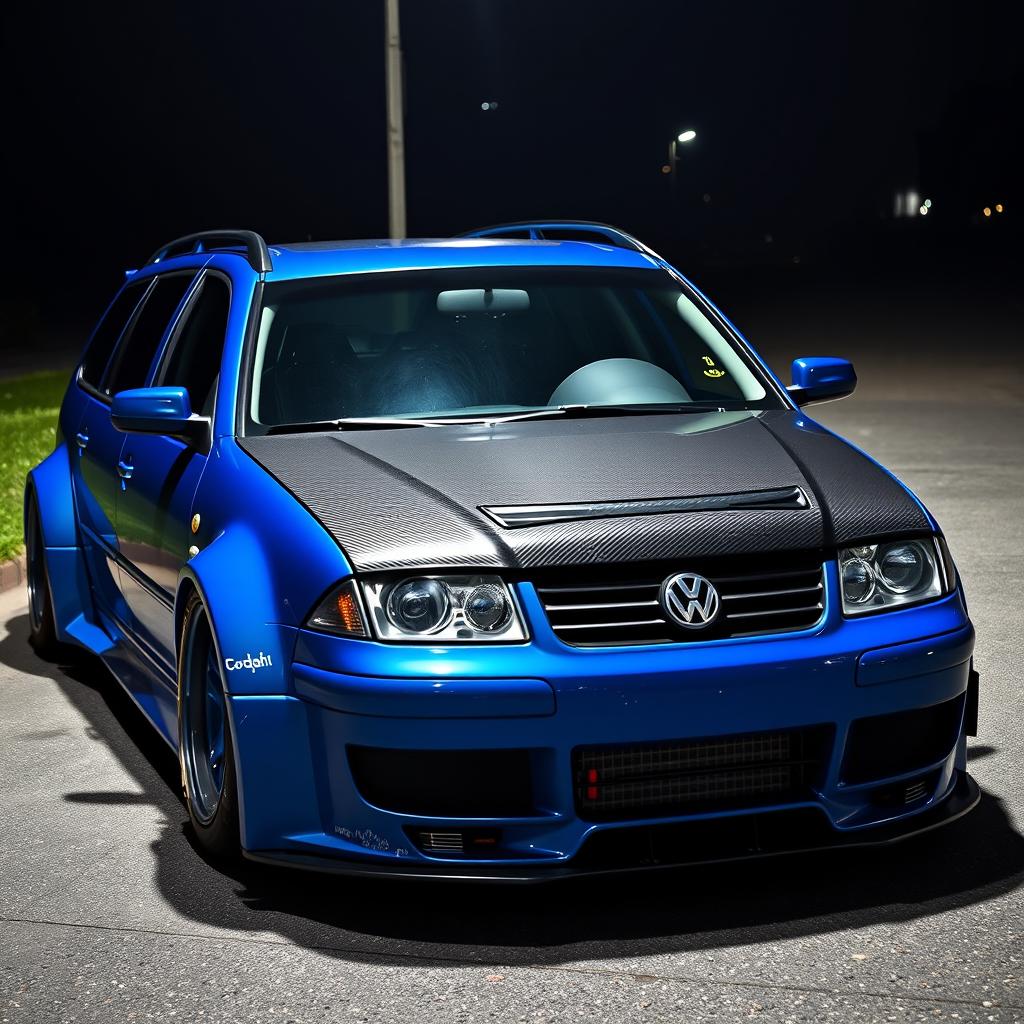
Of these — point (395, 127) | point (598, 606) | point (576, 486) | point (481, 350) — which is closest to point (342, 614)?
point (598, 606)

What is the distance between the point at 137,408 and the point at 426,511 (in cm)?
131

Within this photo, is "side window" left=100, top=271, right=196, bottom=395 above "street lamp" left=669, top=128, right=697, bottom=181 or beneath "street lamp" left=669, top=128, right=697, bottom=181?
above

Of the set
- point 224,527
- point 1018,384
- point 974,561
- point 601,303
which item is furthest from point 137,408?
point 1018,384

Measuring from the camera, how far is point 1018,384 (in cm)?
1895

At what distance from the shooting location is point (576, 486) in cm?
436

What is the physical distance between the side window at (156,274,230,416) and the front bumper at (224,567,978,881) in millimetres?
1760

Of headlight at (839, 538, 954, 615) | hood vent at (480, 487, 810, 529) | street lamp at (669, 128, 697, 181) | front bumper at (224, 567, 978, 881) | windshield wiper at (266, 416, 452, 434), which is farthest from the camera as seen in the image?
street lamp at (669, 128, 697, 181)

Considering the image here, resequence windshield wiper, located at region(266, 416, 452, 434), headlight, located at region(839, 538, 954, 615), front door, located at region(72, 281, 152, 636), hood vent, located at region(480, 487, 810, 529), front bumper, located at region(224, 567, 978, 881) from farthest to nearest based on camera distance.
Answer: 1. front door, located at region(72, 281, 152, 636)
2. windshield wiper, located at region(266, 416, 452, 434)
3. headlight, located at region(839, 538, 954, 615)
4. hood vent, located at region(480, 487, 810, 529)
5. front bumper, located at region(224, 567, 978, 881)

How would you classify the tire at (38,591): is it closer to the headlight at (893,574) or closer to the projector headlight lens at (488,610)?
the projector headlight lens at (488,610)

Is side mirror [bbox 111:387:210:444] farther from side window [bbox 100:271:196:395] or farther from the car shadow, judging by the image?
the car shadow

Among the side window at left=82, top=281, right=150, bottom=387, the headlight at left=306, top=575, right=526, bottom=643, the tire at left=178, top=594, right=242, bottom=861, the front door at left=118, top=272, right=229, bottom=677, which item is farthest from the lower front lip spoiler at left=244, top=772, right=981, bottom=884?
the side window at left=82, top=281, right=150, bottom=387

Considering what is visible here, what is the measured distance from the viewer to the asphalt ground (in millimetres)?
3719

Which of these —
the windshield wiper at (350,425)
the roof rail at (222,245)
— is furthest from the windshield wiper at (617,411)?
the roof rail at (222,245)

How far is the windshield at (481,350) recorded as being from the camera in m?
5.30
